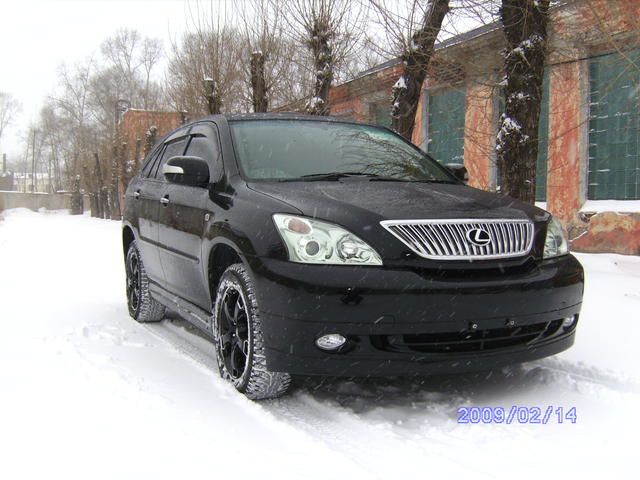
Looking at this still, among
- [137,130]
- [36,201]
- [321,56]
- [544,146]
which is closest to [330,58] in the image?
[321,56]

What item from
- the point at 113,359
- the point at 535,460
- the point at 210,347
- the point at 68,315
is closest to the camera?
the point at 535,460

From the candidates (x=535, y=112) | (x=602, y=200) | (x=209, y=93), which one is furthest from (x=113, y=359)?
(x=209, y=93)

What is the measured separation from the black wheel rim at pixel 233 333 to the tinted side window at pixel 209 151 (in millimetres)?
836

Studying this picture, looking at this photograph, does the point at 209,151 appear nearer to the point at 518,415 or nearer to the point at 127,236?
the point at 127,236

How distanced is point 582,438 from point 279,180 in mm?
2125

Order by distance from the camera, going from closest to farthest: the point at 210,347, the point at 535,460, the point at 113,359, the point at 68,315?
the point at 535,460, the point at 113,359, the point at 210,347, the point at 68,315

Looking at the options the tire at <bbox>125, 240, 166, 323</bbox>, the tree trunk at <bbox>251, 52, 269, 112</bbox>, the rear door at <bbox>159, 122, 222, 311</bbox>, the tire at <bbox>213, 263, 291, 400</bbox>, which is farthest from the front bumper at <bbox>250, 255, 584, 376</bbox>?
the tree trunk at <bbox>251, 52, 269, 112</bbox>

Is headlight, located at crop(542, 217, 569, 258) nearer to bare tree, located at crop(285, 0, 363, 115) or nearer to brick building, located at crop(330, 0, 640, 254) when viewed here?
brick building, located at crop(330, 0, 640, 254)

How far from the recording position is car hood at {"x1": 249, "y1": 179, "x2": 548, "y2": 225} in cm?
305

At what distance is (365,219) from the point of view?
301 cm

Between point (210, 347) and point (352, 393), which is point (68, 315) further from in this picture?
point (352, 393)

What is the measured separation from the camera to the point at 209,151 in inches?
165

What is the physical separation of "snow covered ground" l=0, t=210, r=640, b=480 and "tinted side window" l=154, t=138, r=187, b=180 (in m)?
1.47

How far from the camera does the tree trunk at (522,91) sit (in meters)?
6.84
